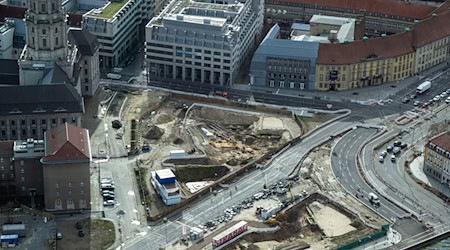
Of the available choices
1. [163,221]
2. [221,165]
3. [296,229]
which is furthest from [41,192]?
[296,229]

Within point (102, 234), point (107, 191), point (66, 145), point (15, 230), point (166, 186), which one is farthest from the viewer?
point (107, 191)

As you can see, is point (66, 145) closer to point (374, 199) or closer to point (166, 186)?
point (166, 186)

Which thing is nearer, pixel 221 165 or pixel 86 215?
pixel 86 215

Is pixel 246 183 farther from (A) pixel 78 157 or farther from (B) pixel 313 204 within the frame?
(A) pixel 78 157

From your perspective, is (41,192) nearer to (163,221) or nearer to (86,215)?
(86,215)

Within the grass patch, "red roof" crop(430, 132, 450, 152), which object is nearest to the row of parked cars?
the grass patch

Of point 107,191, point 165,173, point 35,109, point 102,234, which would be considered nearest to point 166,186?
point 165,173

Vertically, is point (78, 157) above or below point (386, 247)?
A: above
